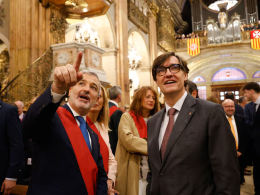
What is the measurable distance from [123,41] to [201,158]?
9693mm

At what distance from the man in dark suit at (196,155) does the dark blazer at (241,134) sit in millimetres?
2734

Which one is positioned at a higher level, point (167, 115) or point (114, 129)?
point (167, 115)

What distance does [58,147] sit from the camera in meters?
1.41

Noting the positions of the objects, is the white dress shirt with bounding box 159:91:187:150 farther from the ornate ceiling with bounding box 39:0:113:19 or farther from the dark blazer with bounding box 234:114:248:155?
the ornate ceiling with bounding box 39:0:113:19

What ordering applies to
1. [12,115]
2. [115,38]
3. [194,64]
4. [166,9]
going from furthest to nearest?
1. [194,64]
2. [166,9]
3. [115,38]
4. [12,115]

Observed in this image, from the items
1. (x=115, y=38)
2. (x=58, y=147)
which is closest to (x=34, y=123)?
(x=58, y=147)

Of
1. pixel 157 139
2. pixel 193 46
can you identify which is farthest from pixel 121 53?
pixel 193 46

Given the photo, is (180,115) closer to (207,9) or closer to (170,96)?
(170,96)

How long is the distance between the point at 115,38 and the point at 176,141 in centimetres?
952

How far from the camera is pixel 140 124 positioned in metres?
2.86

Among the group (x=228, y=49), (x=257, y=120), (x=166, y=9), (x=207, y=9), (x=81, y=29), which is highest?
(x=207, y=9)

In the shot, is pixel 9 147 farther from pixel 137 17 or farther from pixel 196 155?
pixel 137 17

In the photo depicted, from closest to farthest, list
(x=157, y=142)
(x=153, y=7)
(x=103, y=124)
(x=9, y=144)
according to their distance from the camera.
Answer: (x=157, y=142), (x=9, y=144), (x=103, y=124), (x=153, y=7)

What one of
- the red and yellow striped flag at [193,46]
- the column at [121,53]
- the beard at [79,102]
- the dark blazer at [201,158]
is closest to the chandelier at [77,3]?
the column at [121,53]
